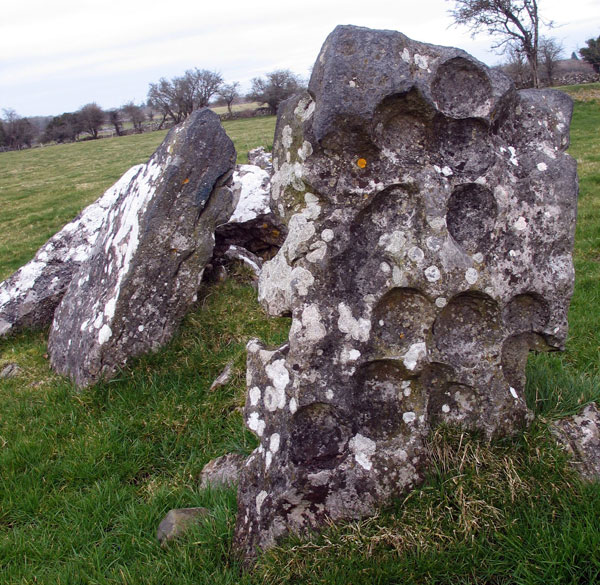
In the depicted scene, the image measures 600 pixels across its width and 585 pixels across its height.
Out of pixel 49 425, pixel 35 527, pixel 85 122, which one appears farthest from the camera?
pixel 85 122

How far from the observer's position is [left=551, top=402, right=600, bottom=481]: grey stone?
10.4ft

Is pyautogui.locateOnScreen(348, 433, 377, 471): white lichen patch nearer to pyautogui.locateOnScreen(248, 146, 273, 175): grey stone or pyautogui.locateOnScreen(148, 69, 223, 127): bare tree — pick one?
pyautogui.locateOnScreen(248, 146, 273, 175): grey stone

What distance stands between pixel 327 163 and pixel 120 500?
275 cm

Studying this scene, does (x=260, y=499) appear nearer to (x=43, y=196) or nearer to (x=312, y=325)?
(x=312, y=325)

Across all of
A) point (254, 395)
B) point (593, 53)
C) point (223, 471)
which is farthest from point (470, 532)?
point (593, 53)

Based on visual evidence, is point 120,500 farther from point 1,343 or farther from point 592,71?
point 592,71

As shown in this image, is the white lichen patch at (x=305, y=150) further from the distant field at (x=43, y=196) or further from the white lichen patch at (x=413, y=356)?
the distant field at (x=43, y=196)

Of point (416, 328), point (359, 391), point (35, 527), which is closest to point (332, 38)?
point (416, 328)

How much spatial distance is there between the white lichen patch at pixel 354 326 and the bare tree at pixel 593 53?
48249 millimetres

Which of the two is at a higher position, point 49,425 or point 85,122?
point 85,122

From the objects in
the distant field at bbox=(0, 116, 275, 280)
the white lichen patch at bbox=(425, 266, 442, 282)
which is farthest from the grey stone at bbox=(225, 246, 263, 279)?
the distant field at bbox=(0, 116, 275, 280)

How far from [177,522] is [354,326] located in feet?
5.41

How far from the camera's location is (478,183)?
3201 millimetres

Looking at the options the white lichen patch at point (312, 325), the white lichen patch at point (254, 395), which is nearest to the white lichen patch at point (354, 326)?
the white lichen patch at point (312, 325)
